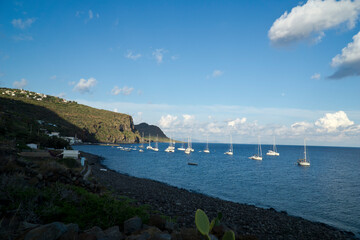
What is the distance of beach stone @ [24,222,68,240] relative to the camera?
15.8 feet

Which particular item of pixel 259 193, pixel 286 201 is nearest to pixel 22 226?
pixel 286 201

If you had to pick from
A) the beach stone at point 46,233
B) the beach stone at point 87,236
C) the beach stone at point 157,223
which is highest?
the beach stone at point 46,233

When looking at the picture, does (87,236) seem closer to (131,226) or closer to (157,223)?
(131,226)

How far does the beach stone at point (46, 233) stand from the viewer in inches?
189

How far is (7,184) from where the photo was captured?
8.23 metres

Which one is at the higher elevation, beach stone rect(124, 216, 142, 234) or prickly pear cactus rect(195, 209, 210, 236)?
prickly pear cactus rect(195, 209, 210, 236)

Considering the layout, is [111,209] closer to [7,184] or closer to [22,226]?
[22,226]

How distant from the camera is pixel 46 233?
4.89 metres

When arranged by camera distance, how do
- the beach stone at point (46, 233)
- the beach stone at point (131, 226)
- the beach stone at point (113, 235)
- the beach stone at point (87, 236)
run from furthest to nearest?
1. the beach stone at point (131, 226)
2. the beach stone at point (113, 235)
3. the beach stone at point (87, 236)
4. the beach stone at point (46, 233)

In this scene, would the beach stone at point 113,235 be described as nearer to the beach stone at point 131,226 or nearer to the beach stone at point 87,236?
the beach stone at point 87,236

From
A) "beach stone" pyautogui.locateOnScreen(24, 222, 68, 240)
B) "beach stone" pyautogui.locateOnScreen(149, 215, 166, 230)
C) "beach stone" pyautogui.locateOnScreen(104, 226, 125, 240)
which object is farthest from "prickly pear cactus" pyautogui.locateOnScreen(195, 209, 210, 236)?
"beach stone" pyautogui.locateOnScreen(149, 215, 166, 230)

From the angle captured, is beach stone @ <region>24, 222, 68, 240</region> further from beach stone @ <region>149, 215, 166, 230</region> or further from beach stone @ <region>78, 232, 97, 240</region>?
beach stone @ <region>149, 215, 166, 230</region>

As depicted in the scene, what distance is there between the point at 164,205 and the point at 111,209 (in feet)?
31.6

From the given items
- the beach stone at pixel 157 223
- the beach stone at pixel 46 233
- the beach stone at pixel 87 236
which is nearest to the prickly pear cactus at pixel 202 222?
the beach stone at pixel 87 236
